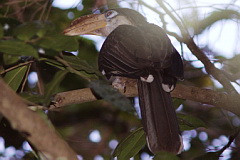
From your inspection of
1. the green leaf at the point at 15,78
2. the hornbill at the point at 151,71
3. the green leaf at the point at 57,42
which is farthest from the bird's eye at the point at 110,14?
the green leaf at the point at 57,42

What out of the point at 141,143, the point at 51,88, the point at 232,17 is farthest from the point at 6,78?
the point at 232,17

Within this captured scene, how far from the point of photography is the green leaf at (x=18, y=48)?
192cm

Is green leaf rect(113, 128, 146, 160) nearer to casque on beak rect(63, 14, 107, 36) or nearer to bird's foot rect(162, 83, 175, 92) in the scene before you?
bird's foot rect(162, 83, 175, 92)

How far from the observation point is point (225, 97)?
3.04 m

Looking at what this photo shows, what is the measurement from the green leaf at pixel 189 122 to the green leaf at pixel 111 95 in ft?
3.78

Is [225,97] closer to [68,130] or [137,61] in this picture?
[137,61]

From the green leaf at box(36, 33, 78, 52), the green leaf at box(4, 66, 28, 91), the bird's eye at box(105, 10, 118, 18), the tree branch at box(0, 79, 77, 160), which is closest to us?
the tree branch at box(0, 79, 77, 160)

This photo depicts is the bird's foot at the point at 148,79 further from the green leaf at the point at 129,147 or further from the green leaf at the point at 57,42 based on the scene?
the green leaf at the point at 57,42

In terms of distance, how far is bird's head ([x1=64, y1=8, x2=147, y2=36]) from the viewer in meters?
4.23

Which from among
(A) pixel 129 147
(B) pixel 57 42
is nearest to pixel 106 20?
(A) pixel 129 147

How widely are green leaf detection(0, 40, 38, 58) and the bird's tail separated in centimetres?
130

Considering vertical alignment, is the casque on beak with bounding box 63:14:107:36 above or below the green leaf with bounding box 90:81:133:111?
below

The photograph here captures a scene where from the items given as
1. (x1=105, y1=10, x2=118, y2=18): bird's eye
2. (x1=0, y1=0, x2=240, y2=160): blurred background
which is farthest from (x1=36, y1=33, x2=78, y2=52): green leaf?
(x1=105, y1=10, x2=118, y2=18): bird's eye

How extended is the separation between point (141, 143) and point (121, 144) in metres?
0.16
